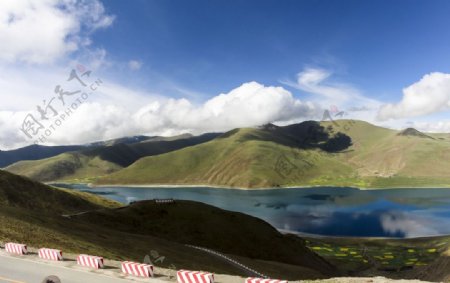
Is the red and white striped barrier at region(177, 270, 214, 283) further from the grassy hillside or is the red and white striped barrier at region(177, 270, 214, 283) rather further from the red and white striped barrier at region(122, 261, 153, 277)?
the grassy hillside

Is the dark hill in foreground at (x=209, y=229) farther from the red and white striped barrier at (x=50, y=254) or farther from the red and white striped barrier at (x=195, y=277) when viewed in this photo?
the red and white striped barrier at (x=195, y=277)

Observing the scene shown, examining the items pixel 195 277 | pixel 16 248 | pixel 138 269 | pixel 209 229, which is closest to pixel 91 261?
pixel 138 269

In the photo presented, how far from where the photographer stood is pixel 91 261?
1553 inches

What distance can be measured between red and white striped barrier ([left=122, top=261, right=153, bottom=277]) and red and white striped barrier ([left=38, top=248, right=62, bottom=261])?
394 inches

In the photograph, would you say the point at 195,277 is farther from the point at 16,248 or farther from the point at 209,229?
the point at 209,229

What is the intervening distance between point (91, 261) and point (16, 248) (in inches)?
477

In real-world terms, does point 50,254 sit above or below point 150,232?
above

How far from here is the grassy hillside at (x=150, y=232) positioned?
56.5 m

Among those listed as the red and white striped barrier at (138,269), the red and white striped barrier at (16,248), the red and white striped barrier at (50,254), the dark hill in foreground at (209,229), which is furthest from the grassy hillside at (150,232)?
the red and white striped barrier at (138,269)

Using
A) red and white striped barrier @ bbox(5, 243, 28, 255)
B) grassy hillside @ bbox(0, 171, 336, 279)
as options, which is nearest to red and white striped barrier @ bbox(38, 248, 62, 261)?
red and white striped barrier @ bbox(5, 243, 28, 255)

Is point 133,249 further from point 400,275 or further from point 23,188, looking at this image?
point 400,275

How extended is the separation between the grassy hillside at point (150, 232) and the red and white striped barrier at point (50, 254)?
612 cm

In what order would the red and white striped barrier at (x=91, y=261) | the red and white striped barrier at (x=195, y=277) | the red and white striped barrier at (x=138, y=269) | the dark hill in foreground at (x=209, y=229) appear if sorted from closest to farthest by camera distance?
the red and white striped barrier at (x=195, y=277) < the red and white striped barrier at (x=138, y=269) < the red and white striped barrier at (x=91, y=261) < the dark hill in foreground at (x=209, y=229)

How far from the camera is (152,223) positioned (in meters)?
103
